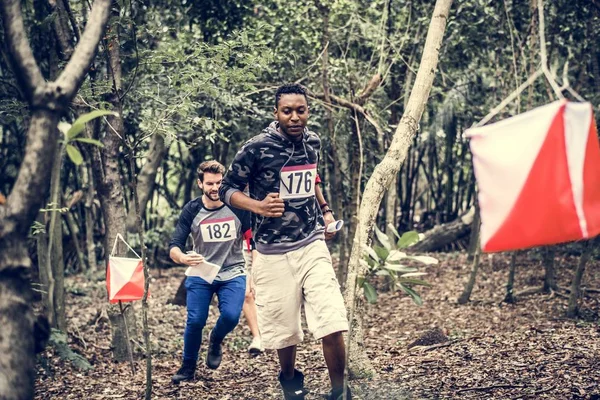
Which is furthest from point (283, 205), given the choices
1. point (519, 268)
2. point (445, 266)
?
point (445, 266)

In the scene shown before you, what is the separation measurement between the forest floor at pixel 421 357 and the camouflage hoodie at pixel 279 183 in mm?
1129

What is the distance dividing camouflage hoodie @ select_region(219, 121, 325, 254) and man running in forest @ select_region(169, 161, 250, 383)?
4.37 ft

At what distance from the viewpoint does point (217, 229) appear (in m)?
5.41

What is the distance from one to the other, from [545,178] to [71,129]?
5.56 ft

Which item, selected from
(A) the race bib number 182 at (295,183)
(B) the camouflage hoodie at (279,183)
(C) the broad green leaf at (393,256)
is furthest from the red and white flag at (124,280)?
(C) the broad green leaf at (393,256)

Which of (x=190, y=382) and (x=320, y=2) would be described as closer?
(x=190, y=382)

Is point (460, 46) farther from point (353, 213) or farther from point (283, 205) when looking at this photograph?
point (283, 205)

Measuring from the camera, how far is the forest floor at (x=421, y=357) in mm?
4434

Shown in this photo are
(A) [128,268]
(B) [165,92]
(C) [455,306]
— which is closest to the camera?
(A) [128,268]

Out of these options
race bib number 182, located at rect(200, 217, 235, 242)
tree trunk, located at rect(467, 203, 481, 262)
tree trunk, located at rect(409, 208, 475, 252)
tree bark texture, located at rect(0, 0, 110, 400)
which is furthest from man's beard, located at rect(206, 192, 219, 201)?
tree trunk, located at rect(409, 208, 475, 252)

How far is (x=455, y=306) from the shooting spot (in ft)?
26.0

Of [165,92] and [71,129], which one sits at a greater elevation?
[165,92]

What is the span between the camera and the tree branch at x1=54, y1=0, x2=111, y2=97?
9.09 ft

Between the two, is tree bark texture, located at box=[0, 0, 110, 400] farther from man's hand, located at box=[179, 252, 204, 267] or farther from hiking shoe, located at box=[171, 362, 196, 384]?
hiking shoe, located at box=[171, 362, 196, 384]
